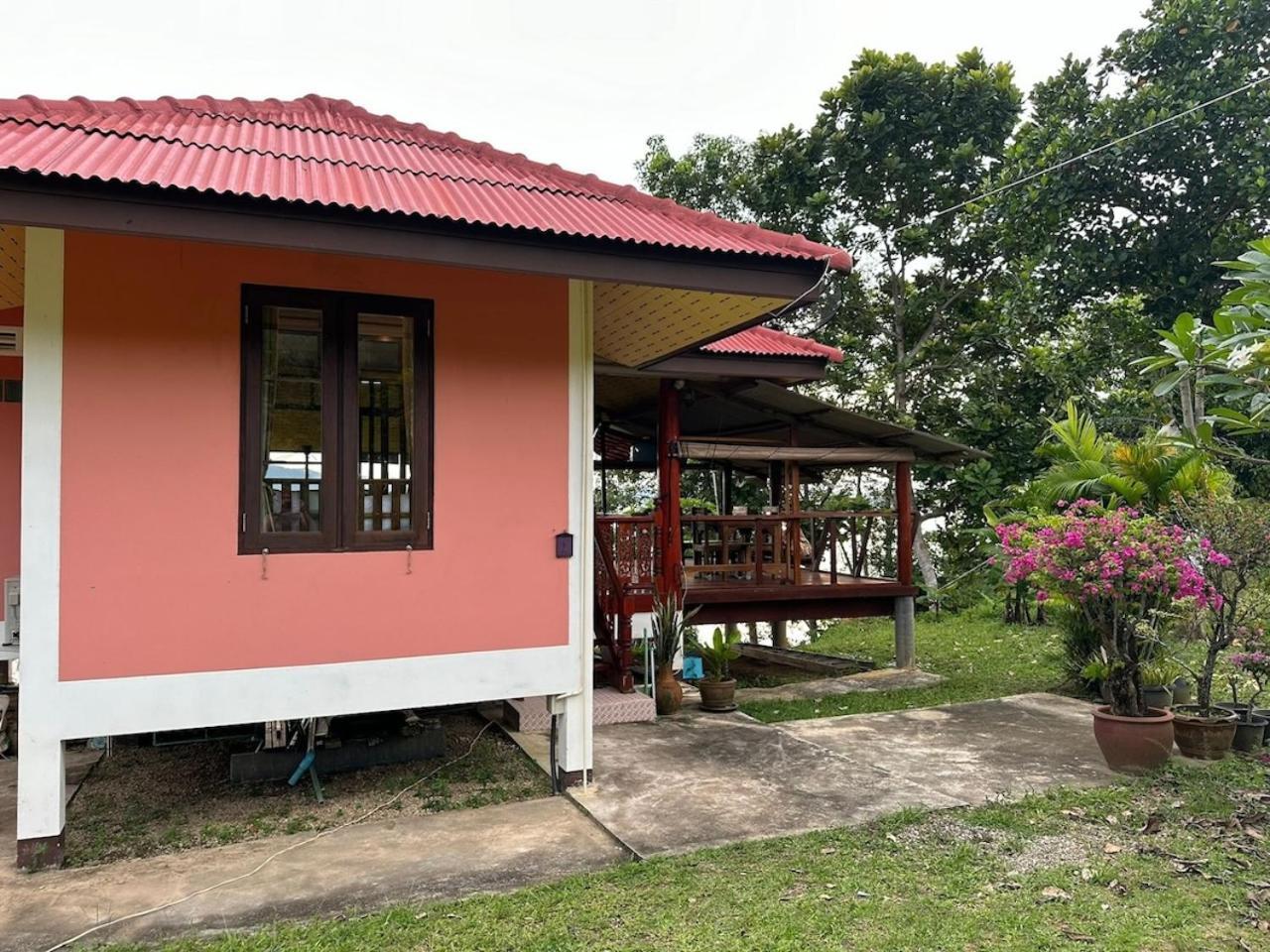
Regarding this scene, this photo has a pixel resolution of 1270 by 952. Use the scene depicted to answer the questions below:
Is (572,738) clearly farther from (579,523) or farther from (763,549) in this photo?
(763,549)

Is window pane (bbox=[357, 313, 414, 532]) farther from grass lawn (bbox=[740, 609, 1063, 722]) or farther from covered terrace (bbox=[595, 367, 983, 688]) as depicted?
grass lawn (bbox=[740, 609, 1063, 722])

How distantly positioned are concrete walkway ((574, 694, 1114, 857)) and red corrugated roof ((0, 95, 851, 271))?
10.1 ft

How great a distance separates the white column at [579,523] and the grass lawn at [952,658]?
286 cm

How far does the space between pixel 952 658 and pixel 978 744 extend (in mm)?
4677

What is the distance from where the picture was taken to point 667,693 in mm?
7492

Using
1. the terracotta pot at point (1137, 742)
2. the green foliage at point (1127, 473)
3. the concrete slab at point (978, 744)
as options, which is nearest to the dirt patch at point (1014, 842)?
the concrete slab at point (978, 744)

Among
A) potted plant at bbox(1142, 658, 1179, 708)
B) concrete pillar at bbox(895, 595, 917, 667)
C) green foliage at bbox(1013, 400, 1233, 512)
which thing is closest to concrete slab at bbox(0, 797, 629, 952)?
potted plant at bbox(1142, 658, 1179, 708)

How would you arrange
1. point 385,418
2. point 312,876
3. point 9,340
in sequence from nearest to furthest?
point 312,876
point 385,418
point 9,340

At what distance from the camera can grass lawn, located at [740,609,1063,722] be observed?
8.15 metres

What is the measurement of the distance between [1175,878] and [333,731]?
4911 mm

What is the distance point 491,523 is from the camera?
4.97 meters

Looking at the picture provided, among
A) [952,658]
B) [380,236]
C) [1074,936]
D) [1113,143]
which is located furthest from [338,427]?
[1113,143]

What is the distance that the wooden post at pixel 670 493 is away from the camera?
8.02 metres

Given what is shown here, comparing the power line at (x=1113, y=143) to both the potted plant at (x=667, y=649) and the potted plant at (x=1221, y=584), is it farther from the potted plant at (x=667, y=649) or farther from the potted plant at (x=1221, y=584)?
the potted plant at (x=667, y=649)
